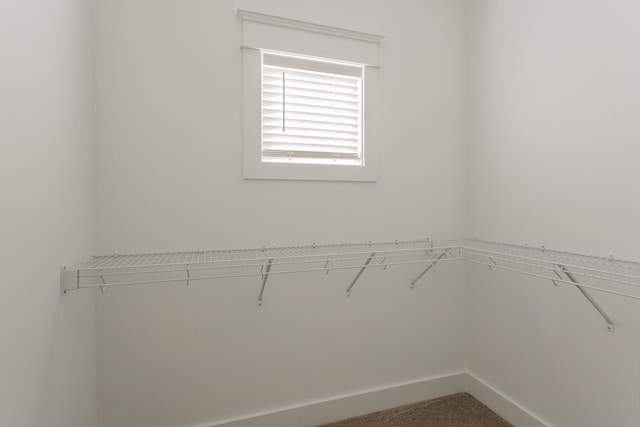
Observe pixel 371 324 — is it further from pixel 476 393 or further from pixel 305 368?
pixel 476 393

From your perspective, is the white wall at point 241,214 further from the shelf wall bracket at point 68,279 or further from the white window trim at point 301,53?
the shelf wall bracket at point 68,279

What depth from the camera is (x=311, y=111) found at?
1.87 metres

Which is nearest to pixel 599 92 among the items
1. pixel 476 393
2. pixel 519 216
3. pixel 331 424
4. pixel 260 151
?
pixel 519 216

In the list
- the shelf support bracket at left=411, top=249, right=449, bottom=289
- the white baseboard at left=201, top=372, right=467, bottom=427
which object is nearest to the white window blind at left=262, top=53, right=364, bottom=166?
the shelf support bracket at left=411, top=249, right=449, bottom=289

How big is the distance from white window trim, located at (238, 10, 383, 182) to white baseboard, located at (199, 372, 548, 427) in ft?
4.03

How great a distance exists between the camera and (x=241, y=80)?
5.61 ft

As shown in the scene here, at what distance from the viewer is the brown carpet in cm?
186

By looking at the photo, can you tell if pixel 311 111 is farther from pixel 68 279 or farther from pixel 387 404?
pixel 387 404

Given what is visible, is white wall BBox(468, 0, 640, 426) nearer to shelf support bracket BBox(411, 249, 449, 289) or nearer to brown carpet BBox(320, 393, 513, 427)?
brown carpet BBox(320, 393, 513, 427)

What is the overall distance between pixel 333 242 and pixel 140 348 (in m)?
1.07

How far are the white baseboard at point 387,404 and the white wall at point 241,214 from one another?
0.05 meters

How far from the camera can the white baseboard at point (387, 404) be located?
5.79ft

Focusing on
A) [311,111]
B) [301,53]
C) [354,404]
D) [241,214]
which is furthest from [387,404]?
[301,53]

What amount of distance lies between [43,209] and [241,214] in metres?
0.84
